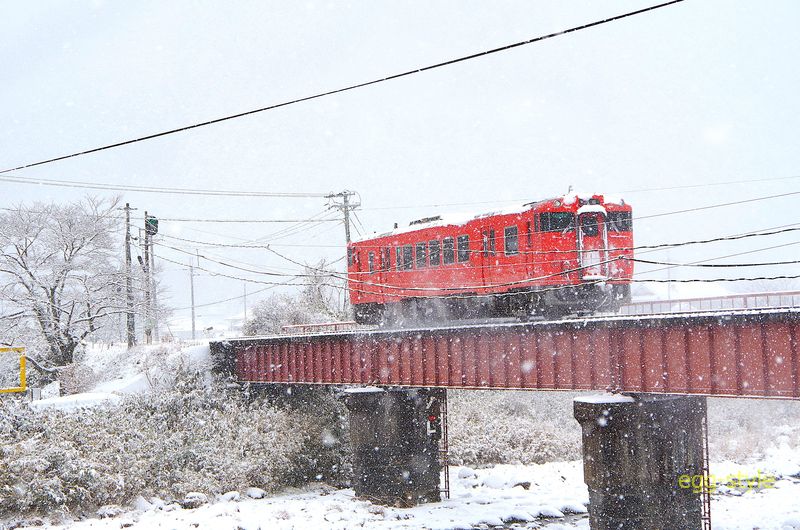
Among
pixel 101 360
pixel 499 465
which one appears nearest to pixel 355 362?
pixel 499 465

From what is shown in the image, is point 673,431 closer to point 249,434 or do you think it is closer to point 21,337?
point 249,434

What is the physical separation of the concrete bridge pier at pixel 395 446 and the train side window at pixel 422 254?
5.39 metres

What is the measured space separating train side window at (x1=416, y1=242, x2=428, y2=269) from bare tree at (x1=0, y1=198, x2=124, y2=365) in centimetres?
1774

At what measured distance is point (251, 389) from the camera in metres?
37.0

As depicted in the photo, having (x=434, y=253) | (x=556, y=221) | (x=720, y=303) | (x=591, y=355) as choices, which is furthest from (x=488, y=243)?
(x=720, y=303)

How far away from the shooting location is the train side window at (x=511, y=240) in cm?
2658

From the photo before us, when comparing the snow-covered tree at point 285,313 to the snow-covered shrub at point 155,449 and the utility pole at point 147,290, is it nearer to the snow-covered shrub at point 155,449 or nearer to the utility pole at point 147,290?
the utility pole at point 147,290

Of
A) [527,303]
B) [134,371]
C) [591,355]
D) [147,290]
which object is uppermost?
[147,290]

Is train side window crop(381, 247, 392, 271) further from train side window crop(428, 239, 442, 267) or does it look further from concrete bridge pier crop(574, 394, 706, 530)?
concrete bridge pier crop(574, 394, 706, 530)

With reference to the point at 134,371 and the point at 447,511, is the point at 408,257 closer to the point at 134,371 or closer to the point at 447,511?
the point at 447,511

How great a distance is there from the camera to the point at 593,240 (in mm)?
26062

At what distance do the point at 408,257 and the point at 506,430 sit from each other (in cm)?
1240

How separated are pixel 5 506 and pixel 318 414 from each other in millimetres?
14612

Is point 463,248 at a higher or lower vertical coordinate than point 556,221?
lower
